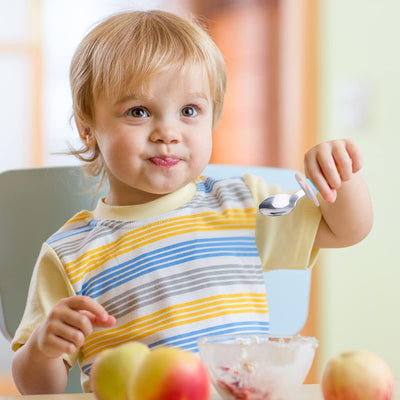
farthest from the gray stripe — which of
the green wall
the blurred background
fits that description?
the green wall

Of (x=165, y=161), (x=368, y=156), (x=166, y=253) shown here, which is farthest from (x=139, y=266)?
(x=368, y=156)

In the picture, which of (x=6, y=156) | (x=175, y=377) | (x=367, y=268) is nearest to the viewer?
(x=175, y=377)

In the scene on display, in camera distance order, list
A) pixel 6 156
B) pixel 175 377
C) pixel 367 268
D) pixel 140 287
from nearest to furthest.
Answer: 1. pixel 175 377
2. pixel 140 287
3. pixel 367 268
4. pixel 6 156

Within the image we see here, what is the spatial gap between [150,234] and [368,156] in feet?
6.49

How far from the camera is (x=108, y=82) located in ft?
3.11

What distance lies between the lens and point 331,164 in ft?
2.42

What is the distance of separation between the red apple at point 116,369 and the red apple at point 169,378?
0.15 feet

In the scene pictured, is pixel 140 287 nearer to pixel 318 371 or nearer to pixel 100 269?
pixel 100 269

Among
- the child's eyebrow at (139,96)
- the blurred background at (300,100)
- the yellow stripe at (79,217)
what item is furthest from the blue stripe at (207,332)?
the blurred background at (300,100)

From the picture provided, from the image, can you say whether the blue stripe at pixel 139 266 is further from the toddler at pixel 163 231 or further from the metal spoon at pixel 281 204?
the metal spoon at pixel 281 204

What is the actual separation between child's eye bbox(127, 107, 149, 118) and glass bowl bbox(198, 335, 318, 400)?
0.44m

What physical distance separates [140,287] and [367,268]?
201 centimetres

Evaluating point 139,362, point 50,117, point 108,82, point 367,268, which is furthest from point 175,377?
point 50,117

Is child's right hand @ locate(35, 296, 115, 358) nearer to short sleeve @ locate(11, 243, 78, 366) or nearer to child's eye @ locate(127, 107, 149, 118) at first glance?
short sleeve @ locate(11, 243, 78, 366)
